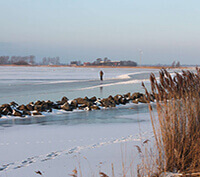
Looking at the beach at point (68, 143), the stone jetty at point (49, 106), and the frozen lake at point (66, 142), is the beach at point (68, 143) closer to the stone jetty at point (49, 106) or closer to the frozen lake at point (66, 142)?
the frozen lake at point (66, 142)

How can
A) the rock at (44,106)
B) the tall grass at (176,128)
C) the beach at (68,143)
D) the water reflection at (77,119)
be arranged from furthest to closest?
the rock at (44,106) < the water reflection at (77,119) < the beach at (68,143) < the tall grass at (176,128)

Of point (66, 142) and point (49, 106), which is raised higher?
point (49, 106)

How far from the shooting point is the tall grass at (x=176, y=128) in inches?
182

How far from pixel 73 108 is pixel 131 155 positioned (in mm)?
7782

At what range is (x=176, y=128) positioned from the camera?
15.7ft

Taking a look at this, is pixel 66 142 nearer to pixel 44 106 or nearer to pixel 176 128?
pixel 176 128

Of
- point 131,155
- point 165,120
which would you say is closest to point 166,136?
point 165,120

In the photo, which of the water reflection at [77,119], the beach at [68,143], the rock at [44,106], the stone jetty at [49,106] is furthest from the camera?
the rock at [44,106]

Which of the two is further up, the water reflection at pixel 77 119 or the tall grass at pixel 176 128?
the tall grass at pixel 176 128

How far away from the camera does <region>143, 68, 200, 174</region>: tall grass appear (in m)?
4.62

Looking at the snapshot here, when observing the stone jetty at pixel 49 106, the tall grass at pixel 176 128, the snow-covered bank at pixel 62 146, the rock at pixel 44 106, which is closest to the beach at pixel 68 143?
the snow-covered bank at pixel 62 146

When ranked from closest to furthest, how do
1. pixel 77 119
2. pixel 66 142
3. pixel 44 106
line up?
pixel 66 142 → pixel 77 119 → pixel 44 106

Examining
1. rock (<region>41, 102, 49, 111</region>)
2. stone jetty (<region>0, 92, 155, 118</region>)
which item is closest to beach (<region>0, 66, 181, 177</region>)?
stone jetty (<region>0, 92, 155, 118</region>)

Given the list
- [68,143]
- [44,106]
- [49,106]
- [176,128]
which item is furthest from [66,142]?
[49,106]
